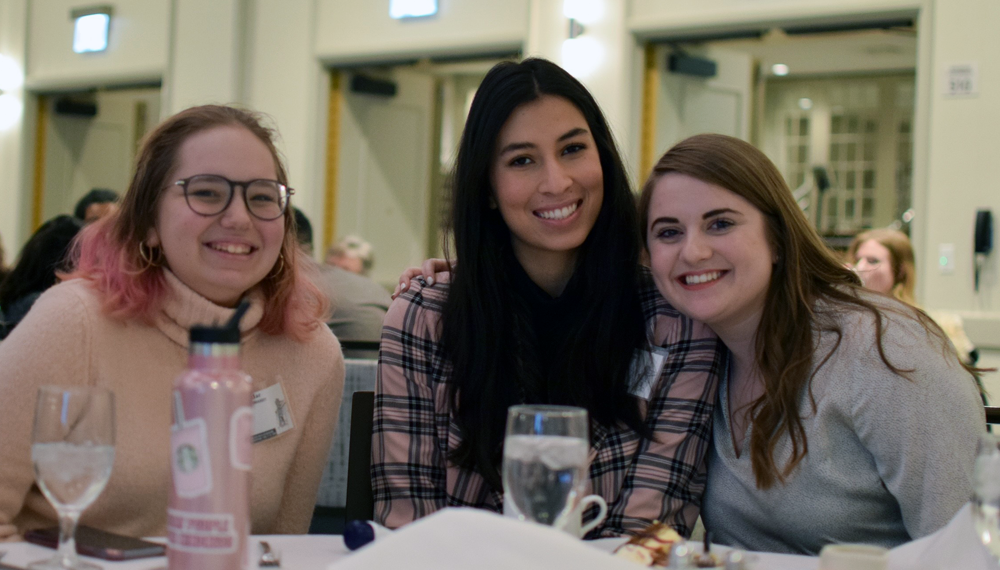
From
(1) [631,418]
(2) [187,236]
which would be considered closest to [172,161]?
(2) [187,236]

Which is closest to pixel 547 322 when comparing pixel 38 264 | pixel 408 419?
pixel 408 419

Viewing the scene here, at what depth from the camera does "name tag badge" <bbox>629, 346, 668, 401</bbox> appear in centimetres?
161

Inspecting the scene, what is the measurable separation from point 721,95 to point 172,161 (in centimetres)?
512

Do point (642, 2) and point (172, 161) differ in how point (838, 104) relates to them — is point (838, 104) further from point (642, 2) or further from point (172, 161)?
point (172, 161)

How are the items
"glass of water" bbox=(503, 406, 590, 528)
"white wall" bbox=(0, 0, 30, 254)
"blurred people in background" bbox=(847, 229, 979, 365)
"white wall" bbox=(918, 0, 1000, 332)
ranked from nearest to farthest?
"glass of water" bbox=(503, 406, 590, 528) < "blurred people in background" bbox=(847, 229, 979, 365) < "white wall" bbox=(918, 0, 1000, 332) < "white wall" bbox=(0, 0, 30, 254)

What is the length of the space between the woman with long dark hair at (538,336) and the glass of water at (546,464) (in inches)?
21.3

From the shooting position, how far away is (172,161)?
1.57 m

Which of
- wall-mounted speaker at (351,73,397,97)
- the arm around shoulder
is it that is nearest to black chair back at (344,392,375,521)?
the arm around shoulder

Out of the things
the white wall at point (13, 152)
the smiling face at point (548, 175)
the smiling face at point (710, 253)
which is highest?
the white wall at point (13, 152)

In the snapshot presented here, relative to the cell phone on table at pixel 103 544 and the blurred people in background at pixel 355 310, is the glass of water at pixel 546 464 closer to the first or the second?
the cell phone on table at pixel 103 544

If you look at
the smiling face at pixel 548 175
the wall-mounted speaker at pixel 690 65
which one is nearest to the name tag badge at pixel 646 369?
the smiling face at pixel 548 175

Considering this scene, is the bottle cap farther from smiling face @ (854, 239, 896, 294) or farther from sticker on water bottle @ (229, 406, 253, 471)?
smiling face @ (854, 239, 896, 294)

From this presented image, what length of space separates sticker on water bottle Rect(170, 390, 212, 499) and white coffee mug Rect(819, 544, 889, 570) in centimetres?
58

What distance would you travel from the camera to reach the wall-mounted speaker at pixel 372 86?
705 centimetres
